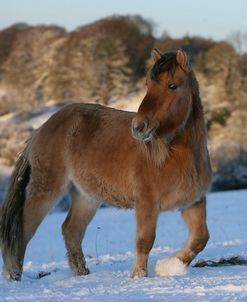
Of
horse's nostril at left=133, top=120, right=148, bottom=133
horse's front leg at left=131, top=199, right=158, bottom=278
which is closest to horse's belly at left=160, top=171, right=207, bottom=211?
horse's front leg at left=131, top=199, right=158, bottom=278

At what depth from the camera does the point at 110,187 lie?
6.84 metres

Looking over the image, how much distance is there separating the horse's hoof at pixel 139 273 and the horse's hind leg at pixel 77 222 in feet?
5.06

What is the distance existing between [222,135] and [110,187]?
4147 cm

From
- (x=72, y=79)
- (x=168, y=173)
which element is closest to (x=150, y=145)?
(x=168, y=173)

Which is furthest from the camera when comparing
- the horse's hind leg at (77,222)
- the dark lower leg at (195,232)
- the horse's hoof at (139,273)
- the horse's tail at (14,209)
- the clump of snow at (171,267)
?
the horse's hind leg at (77,222)

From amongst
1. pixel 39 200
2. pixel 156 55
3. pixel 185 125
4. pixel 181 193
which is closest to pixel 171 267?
pixel 181 193

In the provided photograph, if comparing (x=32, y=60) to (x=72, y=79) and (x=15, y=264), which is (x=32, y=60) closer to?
(x=72, y=79)

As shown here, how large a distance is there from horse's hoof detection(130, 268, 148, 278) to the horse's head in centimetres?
131

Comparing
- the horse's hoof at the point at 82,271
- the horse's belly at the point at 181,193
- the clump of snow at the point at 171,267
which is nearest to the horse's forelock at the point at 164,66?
the horse's belly at the point at 181,193

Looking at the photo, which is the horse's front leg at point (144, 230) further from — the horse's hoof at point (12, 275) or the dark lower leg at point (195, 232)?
the horse's hoof at point (12, 275)

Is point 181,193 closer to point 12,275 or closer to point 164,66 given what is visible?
point 164,66

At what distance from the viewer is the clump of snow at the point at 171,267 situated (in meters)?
6.28

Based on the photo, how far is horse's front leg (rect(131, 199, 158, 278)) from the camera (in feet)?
20.2

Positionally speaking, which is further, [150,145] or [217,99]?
[217,99]
